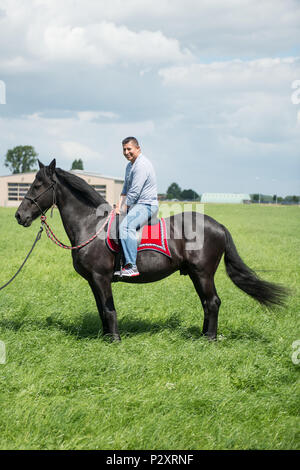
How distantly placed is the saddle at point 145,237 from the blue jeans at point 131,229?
0.52 feet

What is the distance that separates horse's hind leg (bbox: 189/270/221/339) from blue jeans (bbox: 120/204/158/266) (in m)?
1.21

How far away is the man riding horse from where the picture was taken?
595cm

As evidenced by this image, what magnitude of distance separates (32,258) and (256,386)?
10.9 metres

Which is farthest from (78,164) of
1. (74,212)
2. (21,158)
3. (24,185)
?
(74,212)

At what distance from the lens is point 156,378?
4.71 metres

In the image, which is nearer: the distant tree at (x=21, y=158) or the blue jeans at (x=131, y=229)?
the blue jeans at (x=131, y=229)

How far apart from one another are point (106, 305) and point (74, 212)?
1.63 meters

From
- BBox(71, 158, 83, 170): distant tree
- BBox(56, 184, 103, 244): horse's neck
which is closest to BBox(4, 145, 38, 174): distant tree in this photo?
BBox(71, 158, 83, 170): distant tree

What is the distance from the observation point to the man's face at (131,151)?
19.9 ft

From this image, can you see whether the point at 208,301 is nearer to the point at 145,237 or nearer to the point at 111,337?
the point at 145,237

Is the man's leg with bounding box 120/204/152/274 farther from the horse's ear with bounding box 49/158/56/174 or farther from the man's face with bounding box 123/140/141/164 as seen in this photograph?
the horse's ear with bounding box 49/158/56/174

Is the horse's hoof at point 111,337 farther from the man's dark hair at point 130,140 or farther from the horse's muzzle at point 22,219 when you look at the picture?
the man's dark hair at point 130,140

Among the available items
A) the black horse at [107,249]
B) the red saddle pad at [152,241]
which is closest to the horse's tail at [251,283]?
the black horse at [107,249]
